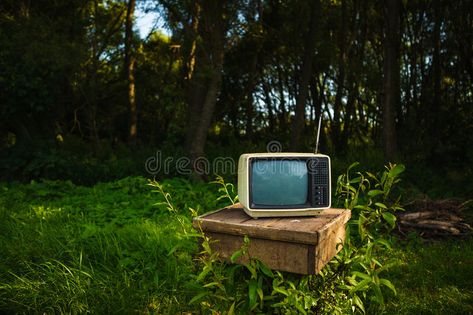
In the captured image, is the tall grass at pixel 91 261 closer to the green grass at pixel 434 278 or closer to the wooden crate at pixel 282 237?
the wooden crate at pixel 282 237

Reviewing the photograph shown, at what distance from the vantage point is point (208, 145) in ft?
34.0

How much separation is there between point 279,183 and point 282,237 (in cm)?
40

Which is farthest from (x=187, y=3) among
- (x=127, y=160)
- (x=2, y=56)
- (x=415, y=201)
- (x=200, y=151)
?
(x=415, y=201)

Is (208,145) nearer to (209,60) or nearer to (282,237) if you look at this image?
(209,60)

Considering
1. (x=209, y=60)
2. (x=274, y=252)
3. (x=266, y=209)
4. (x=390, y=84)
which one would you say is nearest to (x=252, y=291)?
(x=274, y=252)

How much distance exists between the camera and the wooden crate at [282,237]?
195 cm

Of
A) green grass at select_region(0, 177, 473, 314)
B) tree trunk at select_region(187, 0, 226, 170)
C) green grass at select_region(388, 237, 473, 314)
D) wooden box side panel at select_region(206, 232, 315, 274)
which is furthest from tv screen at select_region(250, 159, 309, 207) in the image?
tree trunk at select_region(187, 0, 226, 170)

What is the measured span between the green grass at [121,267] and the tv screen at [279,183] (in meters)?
0.65

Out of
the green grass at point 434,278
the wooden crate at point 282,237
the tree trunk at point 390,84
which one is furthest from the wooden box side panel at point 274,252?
the tree trunk at point 390,84

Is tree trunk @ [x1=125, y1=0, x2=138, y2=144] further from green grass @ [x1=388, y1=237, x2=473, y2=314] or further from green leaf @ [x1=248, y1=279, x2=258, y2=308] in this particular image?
green leaf @ [x1=248, y1=279, x2=258, y2=308]

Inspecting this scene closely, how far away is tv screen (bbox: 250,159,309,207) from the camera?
2248 mm

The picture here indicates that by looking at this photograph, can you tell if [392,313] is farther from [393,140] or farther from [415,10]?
[415,10]

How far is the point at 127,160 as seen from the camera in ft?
29.6

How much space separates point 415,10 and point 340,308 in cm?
994
